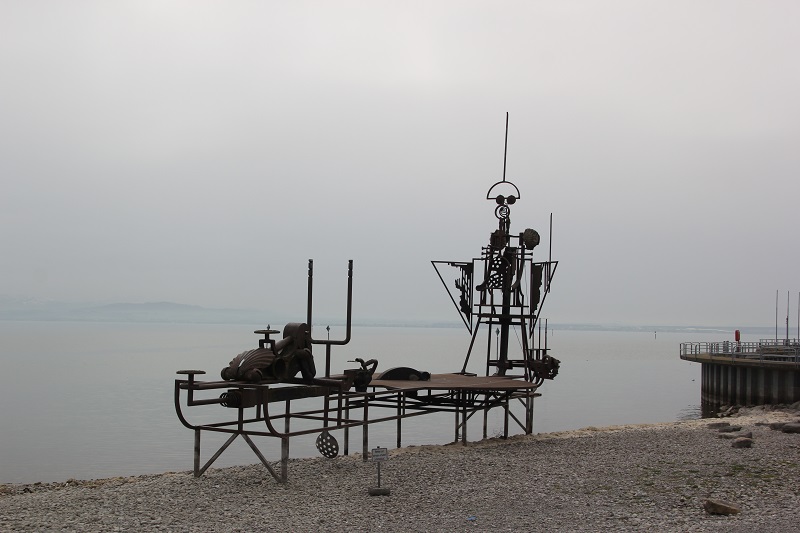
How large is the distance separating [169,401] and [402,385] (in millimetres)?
38515

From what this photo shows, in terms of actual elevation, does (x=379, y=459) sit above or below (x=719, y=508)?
above

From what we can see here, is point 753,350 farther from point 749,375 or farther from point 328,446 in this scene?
point 328,446

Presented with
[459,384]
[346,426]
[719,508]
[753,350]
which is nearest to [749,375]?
[753,350]

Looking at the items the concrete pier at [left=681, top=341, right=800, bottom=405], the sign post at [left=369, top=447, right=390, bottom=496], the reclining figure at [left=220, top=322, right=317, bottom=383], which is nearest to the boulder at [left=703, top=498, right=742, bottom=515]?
the sign post at [left=369, top=447, right=390, bottom=496]

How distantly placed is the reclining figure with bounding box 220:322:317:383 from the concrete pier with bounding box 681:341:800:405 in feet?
93.6

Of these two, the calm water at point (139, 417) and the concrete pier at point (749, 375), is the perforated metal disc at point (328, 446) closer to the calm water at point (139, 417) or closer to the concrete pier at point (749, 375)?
the calm water at point (139, 417)

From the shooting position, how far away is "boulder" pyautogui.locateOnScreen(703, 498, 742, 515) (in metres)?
11.3

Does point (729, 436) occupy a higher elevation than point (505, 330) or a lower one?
lower

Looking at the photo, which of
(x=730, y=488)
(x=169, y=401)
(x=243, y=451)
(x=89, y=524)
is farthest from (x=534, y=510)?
(x=169, y=401)

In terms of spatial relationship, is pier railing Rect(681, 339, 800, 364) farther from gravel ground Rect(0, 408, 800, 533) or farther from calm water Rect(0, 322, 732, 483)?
gravel ground Rect(0, 408, 800, 533)

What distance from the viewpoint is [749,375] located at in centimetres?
4012

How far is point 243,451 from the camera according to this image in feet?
100

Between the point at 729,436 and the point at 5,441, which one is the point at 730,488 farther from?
the point at 5,441

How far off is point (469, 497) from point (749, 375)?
31.5 metres
